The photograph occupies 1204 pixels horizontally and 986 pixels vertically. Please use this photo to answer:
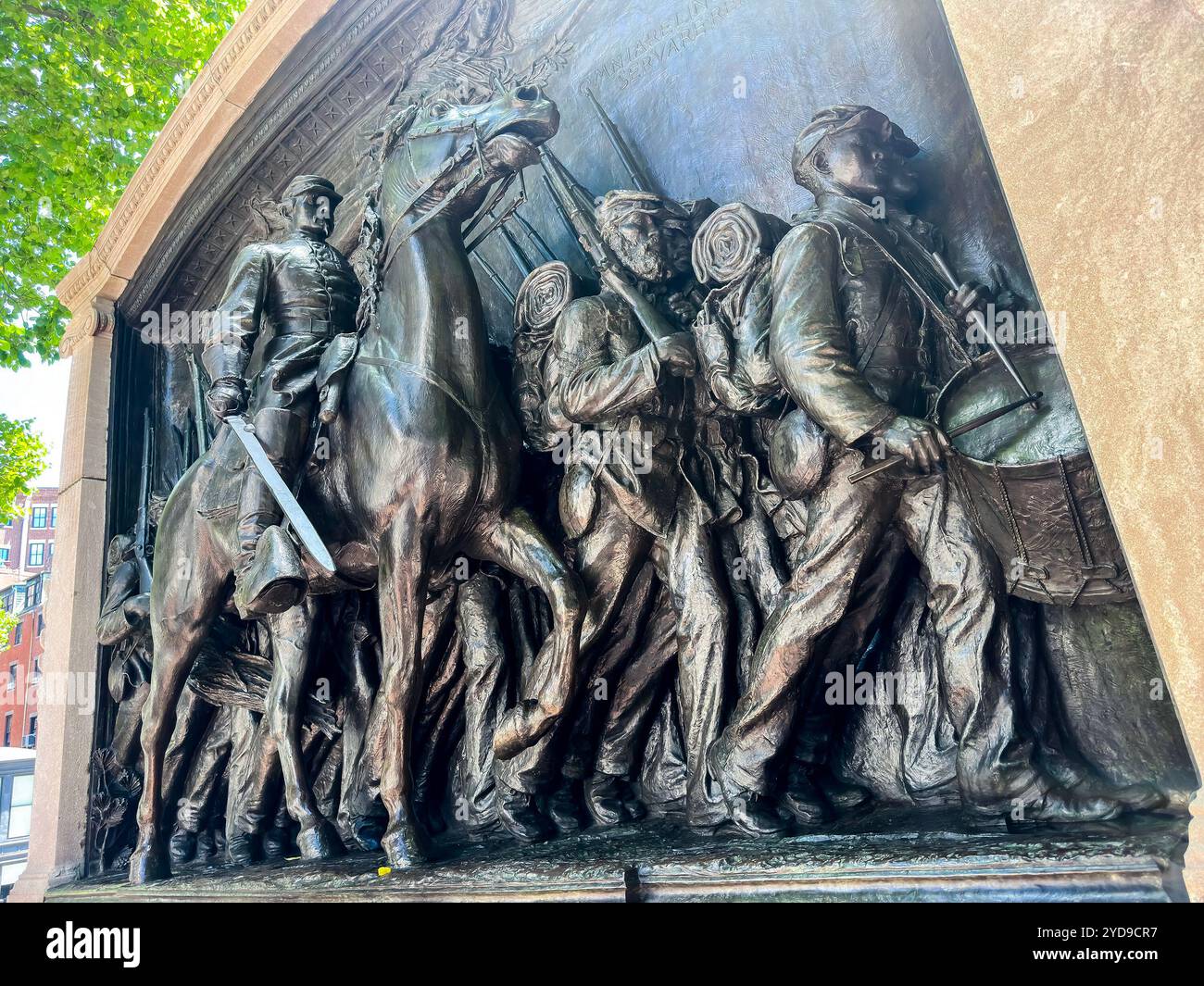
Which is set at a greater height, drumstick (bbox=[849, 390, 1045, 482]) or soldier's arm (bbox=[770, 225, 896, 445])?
soldier's arm (bbox=[770, 225, 896, 445])

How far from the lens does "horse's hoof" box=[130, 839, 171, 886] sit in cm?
719

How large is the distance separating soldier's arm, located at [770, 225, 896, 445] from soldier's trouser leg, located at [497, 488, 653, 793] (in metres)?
1.37

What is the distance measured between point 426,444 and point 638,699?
182 cm

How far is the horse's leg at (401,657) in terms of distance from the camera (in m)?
5.70

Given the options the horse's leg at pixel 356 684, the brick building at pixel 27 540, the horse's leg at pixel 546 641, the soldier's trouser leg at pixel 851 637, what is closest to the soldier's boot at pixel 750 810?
the soldier's trouser leg at pixel 851 637

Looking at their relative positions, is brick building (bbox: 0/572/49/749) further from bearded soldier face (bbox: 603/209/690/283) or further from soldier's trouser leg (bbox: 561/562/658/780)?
bearded soldier face (bbox: 603/209/690/283)

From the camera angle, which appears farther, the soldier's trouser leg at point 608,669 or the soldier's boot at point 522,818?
the soldier's trouser leg at point 608,669

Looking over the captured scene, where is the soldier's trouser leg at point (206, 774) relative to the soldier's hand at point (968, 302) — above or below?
below

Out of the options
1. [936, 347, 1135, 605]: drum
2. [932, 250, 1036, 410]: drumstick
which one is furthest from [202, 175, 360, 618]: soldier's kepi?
[932, 250, 1036, 410]: drumstick

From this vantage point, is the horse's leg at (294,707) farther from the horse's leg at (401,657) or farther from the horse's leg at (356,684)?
the horse's leg at (401,657)

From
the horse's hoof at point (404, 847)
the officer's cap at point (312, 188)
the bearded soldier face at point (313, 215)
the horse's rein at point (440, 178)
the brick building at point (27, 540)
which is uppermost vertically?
the brick building at point (27, 540)

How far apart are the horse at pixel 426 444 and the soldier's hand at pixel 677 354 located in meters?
1.07

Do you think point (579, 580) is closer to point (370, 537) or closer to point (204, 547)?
point (370, 537)

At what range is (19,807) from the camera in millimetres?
27953
